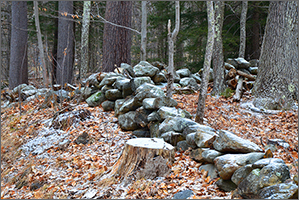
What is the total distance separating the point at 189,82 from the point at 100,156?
4.46 metres

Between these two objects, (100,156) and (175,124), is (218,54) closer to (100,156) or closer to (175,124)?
(175,124)

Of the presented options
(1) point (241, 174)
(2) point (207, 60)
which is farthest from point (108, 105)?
(1) point (241, 174)

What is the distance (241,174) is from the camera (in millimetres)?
2859

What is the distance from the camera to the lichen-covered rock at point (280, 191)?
2.30 meters

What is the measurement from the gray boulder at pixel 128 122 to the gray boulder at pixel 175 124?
91 cm

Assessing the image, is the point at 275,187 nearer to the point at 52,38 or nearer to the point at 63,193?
the point at 63,193

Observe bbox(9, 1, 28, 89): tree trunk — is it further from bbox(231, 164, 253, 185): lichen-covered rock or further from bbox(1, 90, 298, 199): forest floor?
bbox(231, 164, 253, 185): lichen-covered rock

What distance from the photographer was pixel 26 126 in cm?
618

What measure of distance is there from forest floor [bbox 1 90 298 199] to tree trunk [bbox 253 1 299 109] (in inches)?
18.3

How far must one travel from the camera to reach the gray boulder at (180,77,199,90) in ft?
25.2

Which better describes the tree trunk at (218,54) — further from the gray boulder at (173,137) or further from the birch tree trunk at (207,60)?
the gray boulder at (173,137)

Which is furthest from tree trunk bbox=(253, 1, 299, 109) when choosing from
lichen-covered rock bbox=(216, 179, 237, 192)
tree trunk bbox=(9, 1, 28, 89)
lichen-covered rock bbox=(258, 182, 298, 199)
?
tree trunk bbox=(9, 1, 28, 89)

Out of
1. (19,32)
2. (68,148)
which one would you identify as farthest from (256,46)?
(19,32)

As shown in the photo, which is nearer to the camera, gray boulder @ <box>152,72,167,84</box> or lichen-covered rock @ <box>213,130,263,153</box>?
lichen-covered rock @ <box>213,130,263,153</box>
